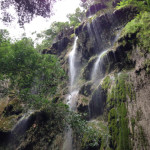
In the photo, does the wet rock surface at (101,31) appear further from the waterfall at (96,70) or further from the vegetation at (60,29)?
the vegetation at (60,29)

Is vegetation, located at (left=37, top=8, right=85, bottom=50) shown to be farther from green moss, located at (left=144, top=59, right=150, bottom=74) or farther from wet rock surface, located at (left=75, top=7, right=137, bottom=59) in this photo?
green moss, located at (left=144, top=59, right=150, bottom=74)

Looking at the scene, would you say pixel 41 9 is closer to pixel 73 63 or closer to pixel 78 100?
pixel 78 100

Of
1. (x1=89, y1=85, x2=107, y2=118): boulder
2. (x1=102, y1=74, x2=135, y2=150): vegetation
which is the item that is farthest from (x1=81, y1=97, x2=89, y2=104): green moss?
A: (x1=102, y1=74, x2=135, y2=150): vegetation

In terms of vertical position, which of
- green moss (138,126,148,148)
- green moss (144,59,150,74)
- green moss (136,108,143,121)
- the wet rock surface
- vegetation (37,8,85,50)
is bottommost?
green moss (138,126,148,148)

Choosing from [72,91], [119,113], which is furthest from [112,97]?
[72,91]

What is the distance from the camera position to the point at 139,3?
451cm

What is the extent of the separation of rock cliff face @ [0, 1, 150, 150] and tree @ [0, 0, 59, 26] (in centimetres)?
461

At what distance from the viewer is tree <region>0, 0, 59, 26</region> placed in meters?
3.74

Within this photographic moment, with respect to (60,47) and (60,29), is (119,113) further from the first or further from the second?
(60,29)

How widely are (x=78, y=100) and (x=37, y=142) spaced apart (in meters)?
3.99

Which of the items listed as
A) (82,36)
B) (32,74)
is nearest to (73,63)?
(82,36)

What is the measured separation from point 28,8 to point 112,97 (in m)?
5.47

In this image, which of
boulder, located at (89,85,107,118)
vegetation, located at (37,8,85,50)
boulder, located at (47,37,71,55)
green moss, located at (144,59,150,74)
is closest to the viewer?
green moss, located at (144,59,150,74)

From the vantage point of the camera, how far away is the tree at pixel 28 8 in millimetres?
3736
